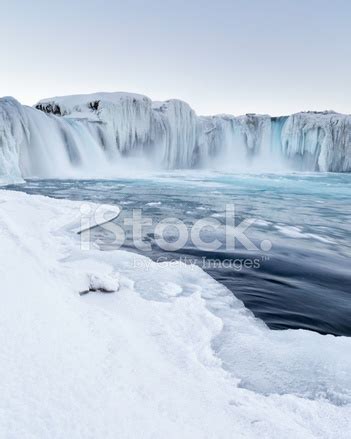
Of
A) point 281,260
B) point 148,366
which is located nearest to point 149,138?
point 281,260

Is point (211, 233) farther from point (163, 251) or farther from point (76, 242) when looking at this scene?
point (76, 242)

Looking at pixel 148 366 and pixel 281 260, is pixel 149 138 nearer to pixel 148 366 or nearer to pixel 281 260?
pixel 281 260

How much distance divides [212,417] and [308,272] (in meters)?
3.47

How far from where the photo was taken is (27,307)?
1.87 meters

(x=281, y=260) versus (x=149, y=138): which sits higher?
(x=149, y=138)

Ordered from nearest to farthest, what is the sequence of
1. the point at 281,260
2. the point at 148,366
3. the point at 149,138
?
1. the point at 148,366
2. the point at 281,260
3. the point at 149,138

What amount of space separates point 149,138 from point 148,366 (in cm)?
2948

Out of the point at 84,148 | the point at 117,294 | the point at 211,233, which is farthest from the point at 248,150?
the point at 117,294

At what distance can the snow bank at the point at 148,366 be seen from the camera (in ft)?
4.19

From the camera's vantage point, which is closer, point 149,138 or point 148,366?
point 148,366

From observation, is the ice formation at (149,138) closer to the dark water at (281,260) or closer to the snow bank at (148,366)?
the dark water at (281,260)

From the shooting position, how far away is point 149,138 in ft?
98.9

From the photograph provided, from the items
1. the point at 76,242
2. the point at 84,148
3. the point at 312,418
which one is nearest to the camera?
the point at 312,418

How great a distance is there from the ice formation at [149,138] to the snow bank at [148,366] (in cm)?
1268
